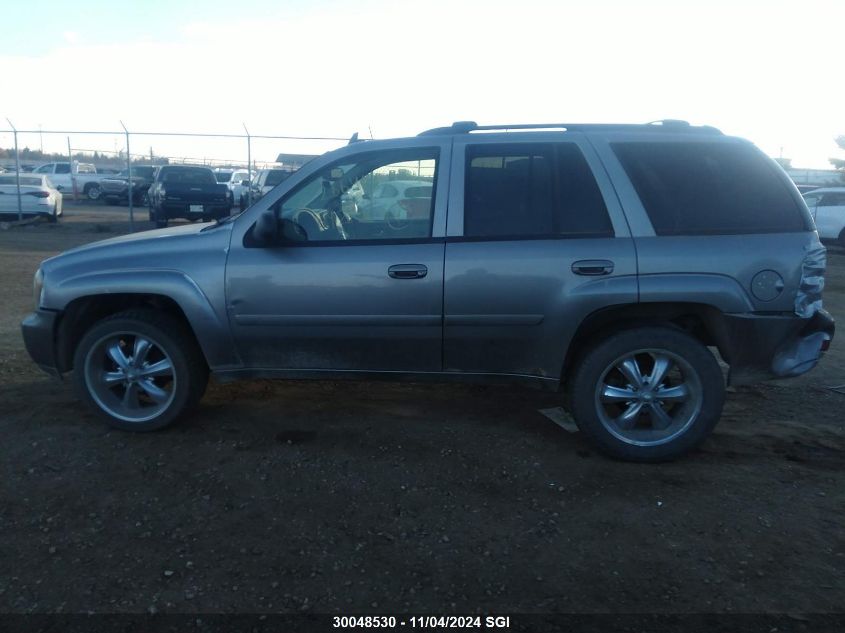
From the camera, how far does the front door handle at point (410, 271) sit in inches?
166

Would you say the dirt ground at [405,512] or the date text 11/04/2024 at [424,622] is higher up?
the dirt ground at [405,512]

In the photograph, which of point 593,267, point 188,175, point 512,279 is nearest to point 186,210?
point 188,175

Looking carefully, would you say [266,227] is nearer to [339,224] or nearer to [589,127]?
[339,224]

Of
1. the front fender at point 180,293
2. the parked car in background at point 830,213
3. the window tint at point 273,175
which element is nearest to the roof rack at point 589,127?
the front fender at point 180,293

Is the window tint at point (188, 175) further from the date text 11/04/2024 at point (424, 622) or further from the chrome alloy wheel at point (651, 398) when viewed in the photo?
the date text 11/04/2024 at point (424, 622)

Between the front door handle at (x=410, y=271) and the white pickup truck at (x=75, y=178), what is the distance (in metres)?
29.7

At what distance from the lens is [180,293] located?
173 inches

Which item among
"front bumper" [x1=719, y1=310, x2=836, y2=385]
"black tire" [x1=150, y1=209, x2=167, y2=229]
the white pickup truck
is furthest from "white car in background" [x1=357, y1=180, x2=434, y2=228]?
the white pickup truck

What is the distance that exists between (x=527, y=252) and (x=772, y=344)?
1465 millimetres

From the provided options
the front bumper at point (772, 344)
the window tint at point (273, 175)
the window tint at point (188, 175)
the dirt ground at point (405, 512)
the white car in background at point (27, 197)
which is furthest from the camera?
the window tint at point (273, 175)

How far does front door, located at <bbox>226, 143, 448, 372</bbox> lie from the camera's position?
4.25 m

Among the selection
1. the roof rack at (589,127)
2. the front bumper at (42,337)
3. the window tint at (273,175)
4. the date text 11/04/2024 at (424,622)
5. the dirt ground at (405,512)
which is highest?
the window tint at (273,175)

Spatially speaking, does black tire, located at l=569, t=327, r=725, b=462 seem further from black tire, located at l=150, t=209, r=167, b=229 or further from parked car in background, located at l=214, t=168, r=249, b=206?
parked car in background, located at l=214, t=168, r=249, b=206

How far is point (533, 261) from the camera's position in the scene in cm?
415
